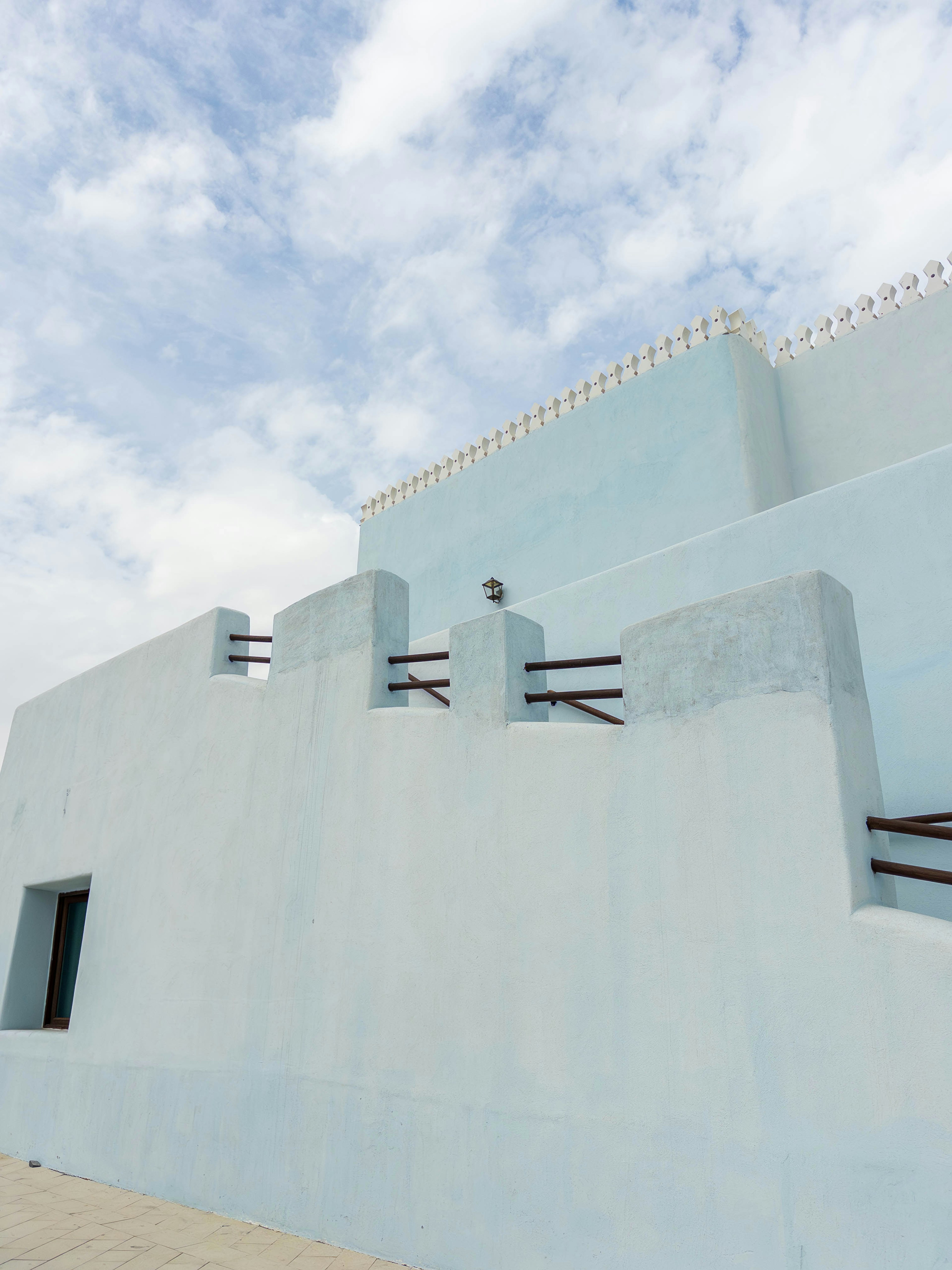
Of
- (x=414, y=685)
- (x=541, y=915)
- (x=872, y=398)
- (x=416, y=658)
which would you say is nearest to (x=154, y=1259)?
(x=541, y=915)

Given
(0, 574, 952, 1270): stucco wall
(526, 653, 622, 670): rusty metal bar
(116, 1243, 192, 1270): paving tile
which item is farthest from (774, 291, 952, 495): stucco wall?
(116, 1243, 192, 1270): paving tile

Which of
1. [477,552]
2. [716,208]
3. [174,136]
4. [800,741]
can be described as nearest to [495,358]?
[477,552]

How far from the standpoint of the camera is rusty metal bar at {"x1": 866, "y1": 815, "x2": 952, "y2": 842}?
266 centimetres

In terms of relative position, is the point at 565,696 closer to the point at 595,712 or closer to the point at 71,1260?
the point at 595,712

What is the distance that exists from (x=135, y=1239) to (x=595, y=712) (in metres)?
3.43

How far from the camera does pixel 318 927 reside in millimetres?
4289

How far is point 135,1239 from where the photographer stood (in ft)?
13.2

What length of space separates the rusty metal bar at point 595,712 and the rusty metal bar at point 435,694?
70 centimetres

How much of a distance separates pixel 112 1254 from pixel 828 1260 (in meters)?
3.17

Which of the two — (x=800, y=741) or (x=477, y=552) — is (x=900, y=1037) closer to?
(x=800, y=741)

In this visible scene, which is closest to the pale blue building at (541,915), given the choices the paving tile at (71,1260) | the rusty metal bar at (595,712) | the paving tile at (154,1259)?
the rusty metal bar at (595,712)

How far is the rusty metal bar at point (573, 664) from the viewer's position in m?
3.74

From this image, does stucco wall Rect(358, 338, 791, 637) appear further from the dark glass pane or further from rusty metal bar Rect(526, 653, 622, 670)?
the dark glass pane

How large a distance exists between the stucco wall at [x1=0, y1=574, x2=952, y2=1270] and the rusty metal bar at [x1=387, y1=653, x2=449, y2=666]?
0.08 meters
